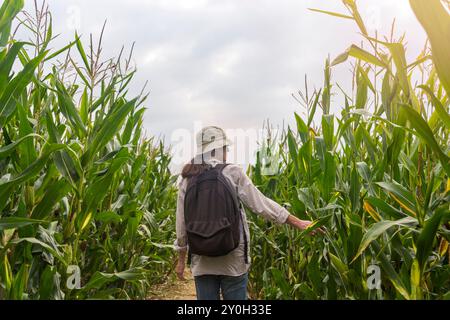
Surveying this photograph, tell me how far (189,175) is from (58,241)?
30.2 inches

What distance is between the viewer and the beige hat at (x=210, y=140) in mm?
2316

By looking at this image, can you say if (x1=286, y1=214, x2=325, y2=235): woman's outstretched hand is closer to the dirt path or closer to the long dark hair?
the long dark hair

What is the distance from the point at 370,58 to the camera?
134 cm

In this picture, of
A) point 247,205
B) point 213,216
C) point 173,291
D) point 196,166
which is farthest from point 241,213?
point 173,291

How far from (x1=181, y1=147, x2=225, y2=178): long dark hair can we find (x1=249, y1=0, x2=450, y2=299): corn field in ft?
1.59

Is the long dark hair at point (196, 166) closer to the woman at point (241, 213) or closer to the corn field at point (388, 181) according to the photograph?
the woman at point (241, 213)

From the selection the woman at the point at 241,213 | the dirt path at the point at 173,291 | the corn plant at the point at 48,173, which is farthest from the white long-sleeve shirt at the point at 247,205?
the dirt path at the point at 173,291

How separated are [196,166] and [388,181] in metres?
1.03

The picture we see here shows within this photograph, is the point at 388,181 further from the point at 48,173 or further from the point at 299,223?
the point at 48,173

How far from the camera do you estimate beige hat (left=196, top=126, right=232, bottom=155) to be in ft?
7.60

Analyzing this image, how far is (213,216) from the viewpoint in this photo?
2.18 m
